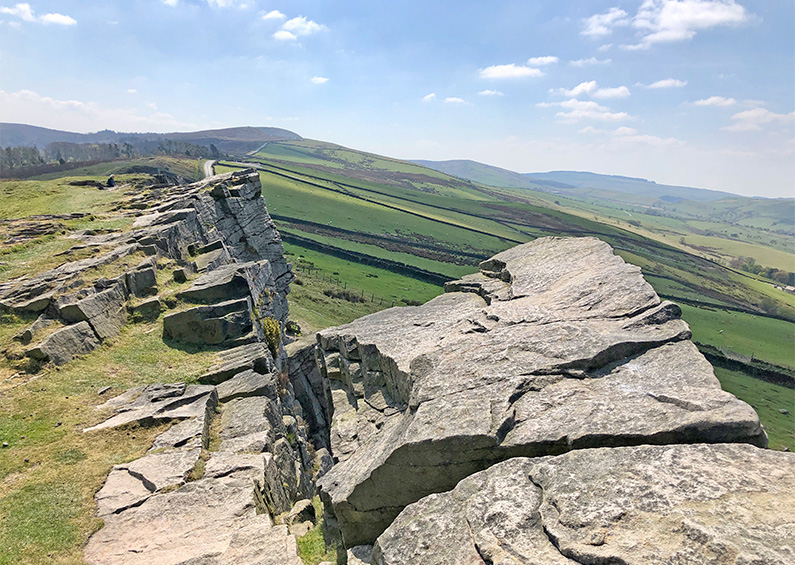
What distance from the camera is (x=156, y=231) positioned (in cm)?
4334

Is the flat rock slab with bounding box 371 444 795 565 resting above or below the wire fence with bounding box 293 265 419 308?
above

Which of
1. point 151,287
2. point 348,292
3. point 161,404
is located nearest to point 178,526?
point 161,404

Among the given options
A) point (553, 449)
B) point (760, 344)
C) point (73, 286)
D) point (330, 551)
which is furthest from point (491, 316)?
point (760, 344)

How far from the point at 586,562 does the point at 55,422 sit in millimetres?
25288

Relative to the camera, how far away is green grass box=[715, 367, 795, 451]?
266 feet

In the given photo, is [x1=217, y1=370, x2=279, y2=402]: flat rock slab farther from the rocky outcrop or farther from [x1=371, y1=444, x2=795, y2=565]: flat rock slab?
[x1=371, y1=444, x2=795, y2=565]: flat rock slab

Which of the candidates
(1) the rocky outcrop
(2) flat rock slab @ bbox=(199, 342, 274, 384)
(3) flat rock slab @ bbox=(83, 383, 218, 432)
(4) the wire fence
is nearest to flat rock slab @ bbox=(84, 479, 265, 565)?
(3) flat rock slab @ bbox=(83, 383, 218, 432)

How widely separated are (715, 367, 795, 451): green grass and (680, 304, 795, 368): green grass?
20.5 m

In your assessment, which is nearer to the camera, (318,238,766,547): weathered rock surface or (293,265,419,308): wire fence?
(318,238,766,547): weathered rock surface

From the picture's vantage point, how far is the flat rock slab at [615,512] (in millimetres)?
8719

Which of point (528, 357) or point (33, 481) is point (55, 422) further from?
point (528, 357)

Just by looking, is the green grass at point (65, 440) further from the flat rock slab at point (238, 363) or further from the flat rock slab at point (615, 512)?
the flat rock slab at point (615, 512)

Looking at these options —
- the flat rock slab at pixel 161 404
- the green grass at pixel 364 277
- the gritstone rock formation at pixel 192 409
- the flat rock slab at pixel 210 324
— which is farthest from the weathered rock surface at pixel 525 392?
the green grass at pixel 364 277

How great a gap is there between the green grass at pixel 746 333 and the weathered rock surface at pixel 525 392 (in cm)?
13562
